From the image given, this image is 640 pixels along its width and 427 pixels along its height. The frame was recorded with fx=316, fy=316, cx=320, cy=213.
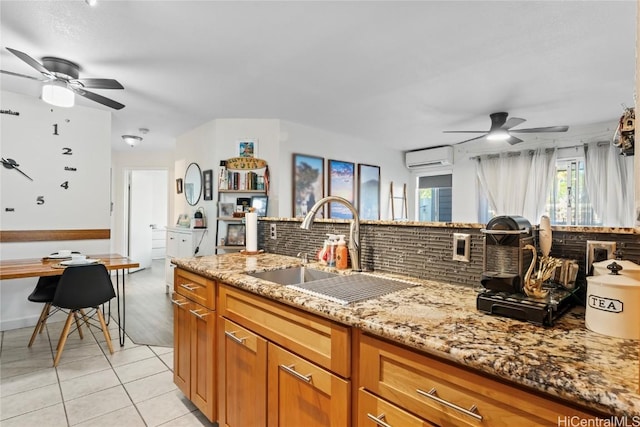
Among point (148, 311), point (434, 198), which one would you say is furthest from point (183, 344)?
point (434, 198)

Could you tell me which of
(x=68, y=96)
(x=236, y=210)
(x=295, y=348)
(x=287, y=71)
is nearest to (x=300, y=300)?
(x=295, y=348)

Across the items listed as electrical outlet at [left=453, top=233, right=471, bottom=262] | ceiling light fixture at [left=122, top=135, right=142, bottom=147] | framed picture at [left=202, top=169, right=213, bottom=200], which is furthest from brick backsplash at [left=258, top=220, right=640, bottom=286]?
ceiling light fixture at [left=122, top=135, right=142, bottom=147]

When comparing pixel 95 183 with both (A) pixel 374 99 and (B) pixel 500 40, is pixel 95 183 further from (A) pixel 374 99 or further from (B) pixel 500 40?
(B) pixel 500 40

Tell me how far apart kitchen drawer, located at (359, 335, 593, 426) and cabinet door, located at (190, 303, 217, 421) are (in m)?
0.96

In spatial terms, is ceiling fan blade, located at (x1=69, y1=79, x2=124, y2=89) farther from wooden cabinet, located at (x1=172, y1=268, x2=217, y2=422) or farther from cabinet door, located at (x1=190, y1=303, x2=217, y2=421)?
cabinet door, located at (x1=190, y1=303, x2=217, y2=421)

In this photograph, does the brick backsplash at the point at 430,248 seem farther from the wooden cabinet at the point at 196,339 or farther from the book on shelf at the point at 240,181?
the book on shelf at the point at 240,181

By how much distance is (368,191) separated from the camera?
17.3ft

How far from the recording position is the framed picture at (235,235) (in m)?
3.77

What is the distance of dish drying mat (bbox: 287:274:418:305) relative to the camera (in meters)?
1.11

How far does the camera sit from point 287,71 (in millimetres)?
2619

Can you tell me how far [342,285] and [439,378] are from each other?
0.59 metres

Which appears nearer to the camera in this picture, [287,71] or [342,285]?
[342,285]

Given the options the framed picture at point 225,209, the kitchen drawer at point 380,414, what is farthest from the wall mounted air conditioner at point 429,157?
the kitchen drawer at point 380,414

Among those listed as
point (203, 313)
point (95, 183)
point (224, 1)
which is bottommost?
point (203, 313)
